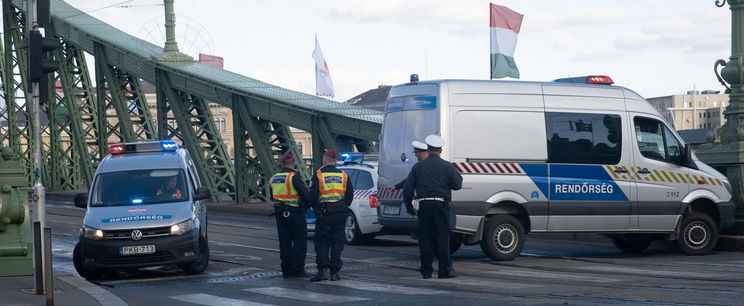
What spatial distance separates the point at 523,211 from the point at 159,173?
4.92 metres

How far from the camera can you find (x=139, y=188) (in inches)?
644

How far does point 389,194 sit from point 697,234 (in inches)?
173

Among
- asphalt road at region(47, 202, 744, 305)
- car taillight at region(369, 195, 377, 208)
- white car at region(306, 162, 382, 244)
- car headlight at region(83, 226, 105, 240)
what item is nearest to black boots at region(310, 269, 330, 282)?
asphalt road at region(47, 202, 744, 305)

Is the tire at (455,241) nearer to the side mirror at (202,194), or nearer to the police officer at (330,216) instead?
the police officer at (330,216)

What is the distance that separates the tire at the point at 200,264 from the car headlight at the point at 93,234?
1143mm

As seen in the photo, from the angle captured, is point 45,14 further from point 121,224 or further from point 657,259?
point 657,259

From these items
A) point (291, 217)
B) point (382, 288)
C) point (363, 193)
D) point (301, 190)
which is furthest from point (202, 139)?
point (382, 288)

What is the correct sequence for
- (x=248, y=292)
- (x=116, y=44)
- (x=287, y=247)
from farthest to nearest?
(x=116, y=44) < (x=287, y=247) < (x=248, y=292)

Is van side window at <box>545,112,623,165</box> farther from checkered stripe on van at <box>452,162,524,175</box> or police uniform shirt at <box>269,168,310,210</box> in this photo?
police uniform shirt at <box>269,168,310,210</box>

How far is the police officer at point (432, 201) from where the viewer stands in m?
14.0

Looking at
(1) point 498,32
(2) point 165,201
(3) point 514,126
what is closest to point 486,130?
(3) point 514,126

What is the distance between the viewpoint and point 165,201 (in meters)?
16.1

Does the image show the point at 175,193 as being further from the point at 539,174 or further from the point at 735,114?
the point at 735,114

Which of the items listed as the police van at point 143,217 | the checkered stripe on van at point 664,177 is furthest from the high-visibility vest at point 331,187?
the checkered stripe on van at point 664,177
